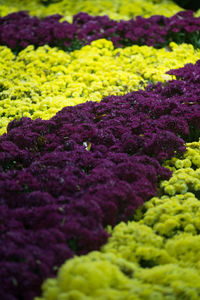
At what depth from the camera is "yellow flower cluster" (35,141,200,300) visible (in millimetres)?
2145

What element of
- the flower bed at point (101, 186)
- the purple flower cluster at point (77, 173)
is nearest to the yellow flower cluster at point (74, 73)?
the flower bed at point (101, 186)

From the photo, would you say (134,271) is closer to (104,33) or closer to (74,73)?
(74,73)

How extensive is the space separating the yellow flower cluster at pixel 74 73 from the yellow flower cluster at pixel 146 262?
2257 mm

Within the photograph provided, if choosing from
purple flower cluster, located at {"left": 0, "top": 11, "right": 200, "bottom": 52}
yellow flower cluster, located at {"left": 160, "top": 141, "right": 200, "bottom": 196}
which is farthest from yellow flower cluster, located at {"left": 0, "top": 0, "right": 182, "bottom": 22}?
yellow flower cluster, located at {"left": 160, "top": 141, "right": 200, "bottom": 196}

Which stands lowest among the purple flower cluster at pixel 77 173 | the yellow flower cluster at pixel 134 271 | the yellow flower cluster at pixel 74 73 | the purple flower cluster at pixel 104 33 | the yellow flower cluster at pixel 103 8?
the yellow flower cluster at pixel 134 271

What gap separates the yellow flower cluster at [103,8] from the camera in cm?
945

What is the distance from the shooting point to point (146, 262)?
2.66m

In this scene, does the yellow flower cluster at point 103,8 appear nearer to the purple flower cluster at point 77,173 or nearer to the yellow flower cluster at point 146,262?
the purple flower cluster at point 77,173

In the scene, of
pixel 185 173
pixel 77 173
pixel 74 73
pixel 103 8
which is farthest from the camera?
pixel 103 8

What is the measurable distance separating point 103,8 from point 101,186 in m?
7.83

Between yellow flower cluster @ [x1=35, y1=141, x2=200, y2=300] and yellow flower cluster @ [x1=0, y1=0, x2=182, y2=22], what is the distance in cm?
693

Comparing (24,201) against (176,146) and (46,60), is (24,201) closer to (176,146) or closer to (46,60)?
(176,146)

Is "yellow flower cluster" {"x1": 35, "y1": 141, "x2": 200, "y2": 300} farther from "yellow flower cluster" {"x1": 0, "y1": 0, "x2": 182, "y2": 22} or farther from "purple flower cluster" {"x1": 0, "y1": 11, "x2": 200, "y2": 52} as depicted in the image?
"yellow flower cluster" {"x1": 0, "y1": 0, "x2": 182, "y2": 22}

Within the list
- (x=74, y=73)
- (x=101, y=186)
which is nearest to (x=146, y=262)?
(x=101, y=186)
